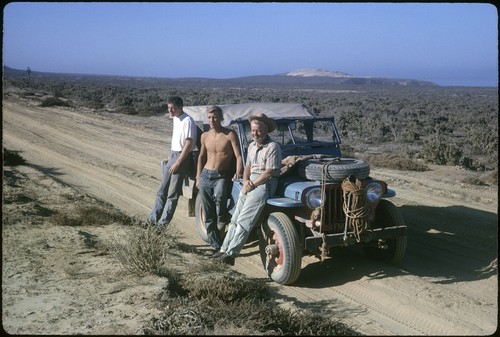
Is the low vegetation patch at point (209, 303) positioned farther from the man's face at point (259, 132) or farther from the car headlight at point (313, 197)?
the man's face at point (259, 132)

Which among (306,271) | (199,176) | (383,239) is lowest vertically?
(306,271)

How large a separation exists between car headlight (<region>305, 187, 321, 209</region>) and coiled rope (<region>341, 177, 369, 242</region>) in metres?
0.31

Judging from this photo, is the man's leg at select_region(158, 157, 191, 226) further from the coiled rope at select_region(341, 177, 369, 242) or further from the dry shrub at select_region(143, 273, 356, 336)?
the coiled rope at select_region(341, 177, 369, 242)

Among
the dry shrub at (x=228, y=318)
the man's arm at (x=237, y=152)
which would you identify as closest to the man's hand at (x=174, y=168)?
the man's arm at (x=237, y=152)

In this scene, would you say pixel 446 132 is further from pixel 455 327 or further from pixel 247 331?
pixel 247 331

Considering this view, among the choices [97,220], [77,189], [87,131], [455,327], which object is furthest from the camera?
[87,131]

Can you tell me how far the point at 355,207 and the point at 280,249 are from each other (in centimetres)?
106

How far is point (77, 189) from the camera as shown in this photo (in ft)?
35.3

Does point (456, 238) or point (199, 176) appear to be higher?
point (199, 176)

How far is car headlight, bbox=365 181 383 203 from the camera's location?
621 centimetres

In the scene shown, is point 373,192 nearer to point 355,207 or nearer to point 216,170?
point 355,207

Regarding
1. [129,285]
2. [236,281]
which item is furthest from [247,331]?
[129,285]

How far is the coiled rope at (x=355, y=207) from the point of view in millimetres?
5883

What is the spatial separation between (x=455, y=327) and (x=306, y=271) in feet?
6.97
